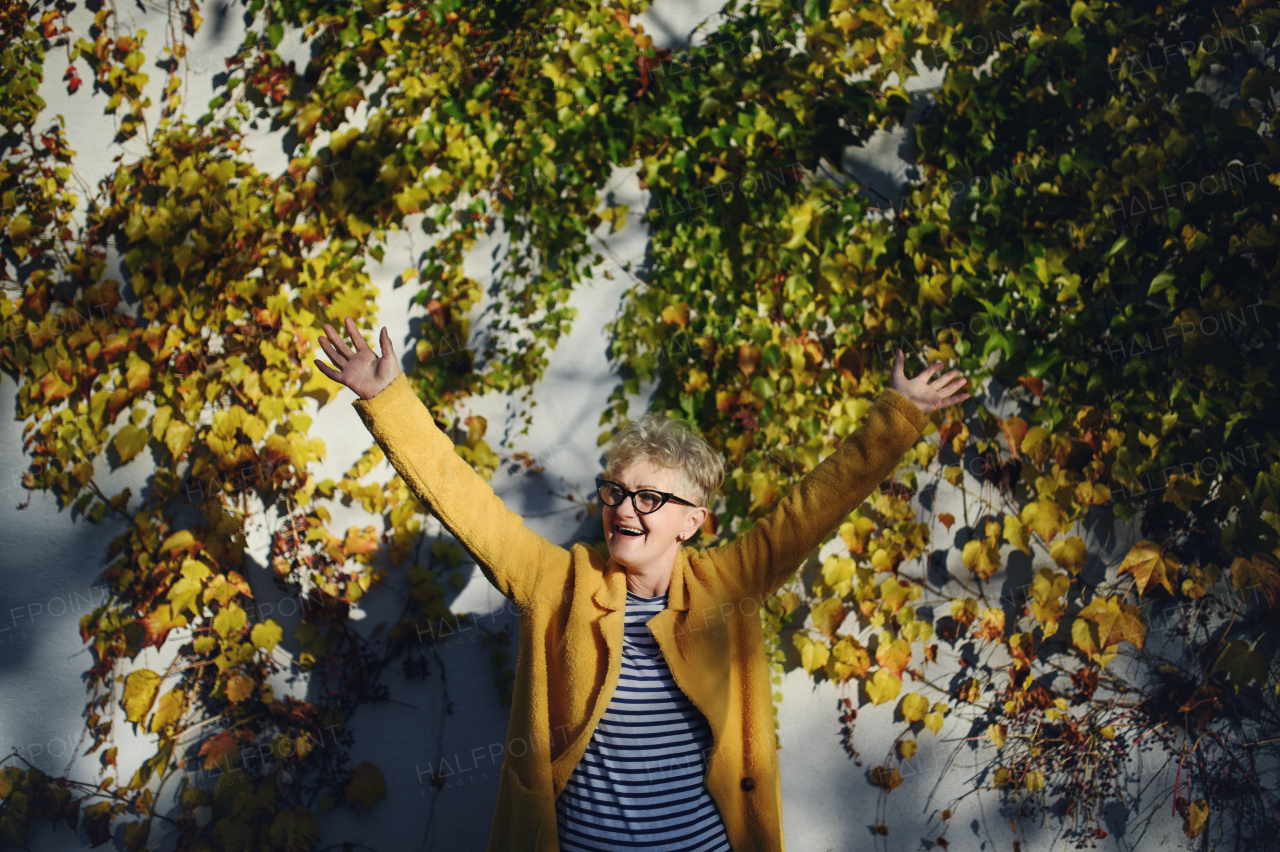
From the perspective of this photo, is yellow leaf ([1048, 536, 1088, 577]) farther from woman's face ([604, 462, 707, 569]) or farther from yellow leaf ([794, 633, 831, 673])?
woman's face ([604, 462, 707, 569])

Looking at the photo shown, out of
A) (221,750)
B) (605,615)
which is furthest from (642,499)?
(221,750)

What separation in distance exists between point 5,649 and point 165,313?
1148 millimetres

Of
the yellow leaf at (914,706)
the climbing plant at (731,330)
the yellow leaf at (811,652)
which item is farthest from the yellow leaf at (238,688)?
the yellow leaf at (914,706)

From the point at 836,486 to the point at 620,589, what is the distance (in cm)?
52

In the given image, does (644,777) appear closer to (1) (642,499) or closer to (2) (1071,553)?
(1) (642,499)

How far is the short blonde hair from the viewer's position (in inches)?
62.3

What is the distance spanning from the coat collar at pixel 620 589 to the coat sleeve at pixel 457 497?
0.34 feet

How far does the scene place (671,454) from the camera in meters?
1.59

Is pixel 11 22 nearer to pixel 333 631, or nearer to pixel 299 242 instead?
pixel 299 242

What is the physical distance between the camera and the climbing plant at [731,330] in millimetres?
2082

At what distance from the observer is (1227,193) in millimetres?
2037

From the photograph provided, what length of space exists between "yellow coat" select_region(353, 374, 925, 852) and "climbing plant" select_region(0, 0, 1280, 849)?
0.49 meters

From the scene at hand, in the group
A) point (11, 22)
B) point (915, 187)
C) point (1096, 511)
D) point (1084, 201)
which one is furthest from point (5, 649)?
point (1084, 201)

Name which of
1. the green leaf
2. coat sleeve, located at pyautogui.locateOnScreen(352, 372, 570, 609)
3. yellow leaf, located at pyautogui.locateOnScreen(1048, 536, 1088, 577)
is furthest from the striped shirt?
the green leaf
